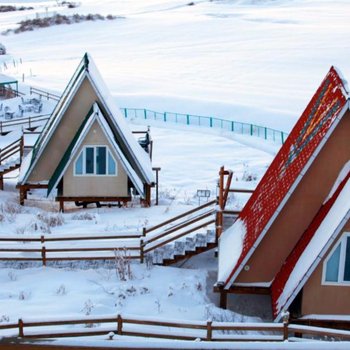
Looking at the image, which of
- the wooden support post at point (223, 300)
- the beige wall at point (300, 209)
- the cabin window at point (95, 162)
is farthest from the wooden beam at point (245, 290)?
the cabin window at point (95, 162)

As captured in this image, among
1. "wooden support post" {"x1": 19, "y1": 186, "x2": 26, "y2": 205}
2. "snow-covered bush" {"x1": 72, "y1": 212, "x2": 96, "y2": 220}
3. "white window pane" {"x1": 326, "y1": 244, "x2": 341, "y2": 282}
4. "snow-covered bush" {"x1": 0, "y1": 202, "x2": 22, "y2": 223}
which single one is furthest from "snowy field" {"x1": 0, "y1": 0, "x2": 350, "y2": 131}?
"white window pane" {"x1": 326, "y1": 244, "x2": 341, "y2": 282}

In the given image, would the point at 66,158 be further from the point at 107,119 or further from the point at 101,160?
the point at 107,119

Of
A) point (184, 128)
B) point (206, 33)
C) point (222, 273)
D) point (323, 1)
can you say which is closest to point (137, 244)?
point (222, 273)

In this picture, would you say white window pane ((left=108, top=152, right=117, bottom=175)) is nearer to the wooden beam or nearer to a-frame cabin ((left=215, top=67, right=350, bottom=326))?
a-frame cabin ((left=215, top=67, right=350, bottom=326))

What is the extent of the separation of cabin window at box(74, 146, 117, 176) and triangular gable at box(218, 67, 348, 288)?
23.8ft

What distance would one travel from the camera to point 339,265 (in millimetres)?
10984

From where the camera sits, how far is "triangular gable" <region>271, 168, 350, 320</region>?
1065 centimetres

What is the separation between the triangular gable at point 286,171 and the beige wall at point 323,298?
1.31m

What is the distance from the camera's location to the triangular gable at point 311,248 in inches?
419

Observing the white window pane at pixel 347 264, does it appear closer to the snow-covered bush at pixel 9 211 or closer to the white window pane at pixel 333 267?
the white window pane at pixel 333 267

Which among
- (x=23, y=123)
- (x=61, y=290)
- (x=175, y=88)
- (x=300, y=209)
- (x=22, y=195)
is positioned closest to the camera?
(x=300, y=209)

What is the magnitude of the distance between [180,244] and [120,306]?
10.1 feet

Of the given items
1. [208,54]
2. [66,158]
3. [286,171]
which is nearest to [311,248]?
[286,171]

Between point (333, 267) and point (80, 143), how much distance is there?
36.2 ft
